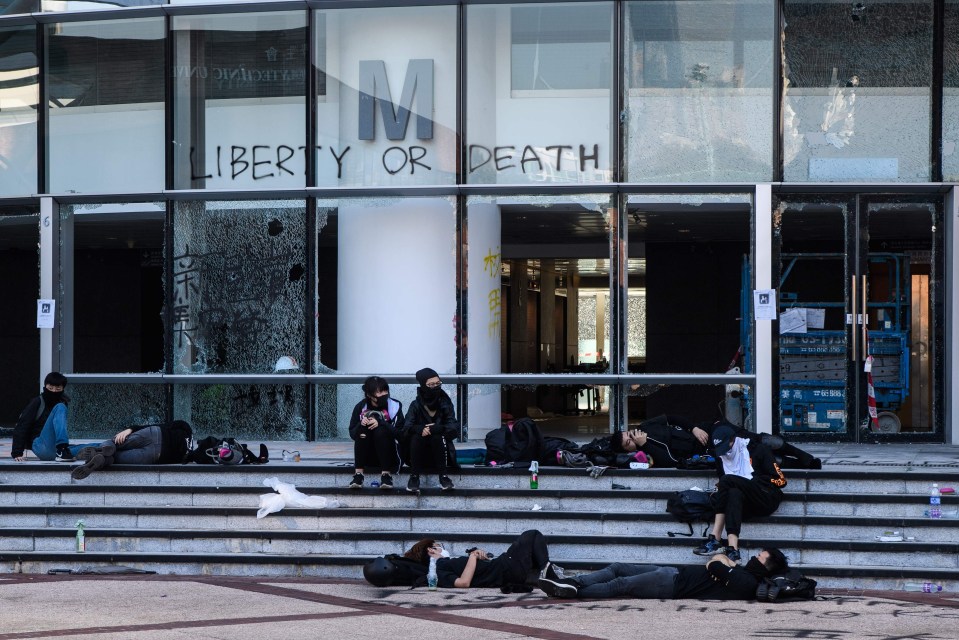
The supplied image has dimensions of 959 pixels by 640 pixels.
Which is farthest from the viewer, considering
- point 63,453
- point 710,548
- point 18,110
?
point 18,110

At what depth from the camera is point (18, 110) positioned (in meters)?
15.5

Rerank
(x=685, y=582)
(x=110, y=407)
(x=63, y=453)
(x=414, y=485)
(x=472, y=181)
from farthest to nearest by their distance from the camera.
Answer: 1. (x=110, y=407)
2. (x=472, y=181)
3. (x=63, y=453)
4. (x=414, y=485)
5. (x=685, y=582)

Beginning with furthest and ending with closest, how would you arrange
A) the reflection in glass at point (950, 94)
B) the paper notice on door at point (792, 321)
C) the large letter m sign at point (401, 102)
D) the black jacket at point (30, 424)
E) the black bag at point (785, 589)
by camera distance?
1. the paper notice on door at point (792, 321)
2. the large letter m sign at point (401, 102)
3. the reflection in glass at point (950, 94)
4. the black jacket at point (30, 424)
5. the black bag at point (785, 589)

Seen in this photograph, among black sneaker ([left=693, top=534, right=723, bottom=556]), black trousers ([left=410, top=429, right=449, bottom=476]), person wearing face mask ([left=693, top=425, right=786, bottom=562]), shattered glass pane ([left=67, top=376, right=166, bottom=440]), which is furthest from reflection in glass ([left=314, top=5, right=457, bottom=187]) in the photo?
black sneaker ([left=693, top=534, right=723, bottom=556])

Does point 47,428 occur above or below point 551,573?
above

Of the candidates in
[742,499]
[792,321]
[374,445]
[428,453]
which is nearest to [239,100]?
[374,445]

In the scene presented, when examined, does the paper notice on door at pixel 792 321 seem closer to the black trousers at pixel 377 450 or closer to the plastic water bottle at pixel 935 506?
the plastic water bottle at pixel 935 506

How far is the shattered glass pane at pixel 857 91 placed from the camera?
1419 centimetres

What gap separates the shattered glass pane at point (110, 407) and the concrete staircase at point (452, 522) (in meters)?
3.11

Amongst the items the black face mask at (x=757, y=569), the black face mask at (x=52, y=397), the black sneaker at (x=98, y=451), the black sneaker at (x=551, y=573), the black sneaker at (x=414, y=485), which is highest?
the black face mask at (x=52, y=397)

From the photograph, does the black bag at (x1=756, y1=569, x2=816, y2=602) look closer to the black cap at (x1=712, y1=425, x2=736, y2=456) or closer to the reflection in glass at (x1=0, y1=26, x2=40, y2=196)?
the black cap at (x1=712, y1=425, x2=736, y2=456)

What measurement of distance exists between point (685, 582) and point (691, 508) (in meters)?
1.29

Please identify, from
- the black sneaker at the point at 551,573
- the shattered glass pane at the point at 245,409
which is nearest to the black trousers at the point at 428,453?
the black sneaker at the point at 551,573

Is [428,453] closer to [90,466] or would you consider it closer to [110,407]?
[90,466]
